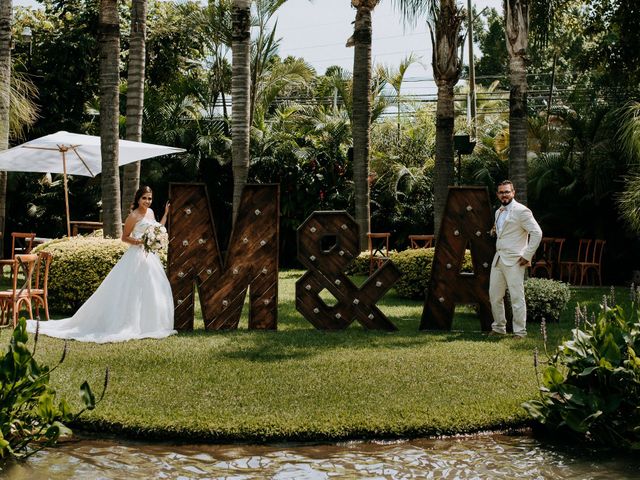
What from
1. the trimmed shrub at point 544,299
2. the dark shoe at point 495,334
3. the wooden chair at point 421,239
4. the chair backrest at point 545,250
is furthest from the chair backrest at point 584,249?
the dark shoe at point 495,334

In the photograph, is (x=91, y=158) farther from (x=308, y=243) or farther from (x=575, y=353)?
(x=575, y=353)

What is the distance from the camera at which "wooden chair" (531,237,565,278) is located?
20047 mm

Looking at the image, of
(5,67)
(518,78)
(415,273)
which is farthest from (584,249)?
(5,67)

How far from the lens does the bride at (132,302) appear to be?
39.8 feet

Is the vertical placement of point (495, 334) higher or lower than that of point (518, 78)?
lower

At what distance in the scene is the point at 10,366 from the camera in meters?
6.90

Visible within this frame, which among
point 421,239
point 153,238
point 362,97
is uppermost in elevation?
point 362,97

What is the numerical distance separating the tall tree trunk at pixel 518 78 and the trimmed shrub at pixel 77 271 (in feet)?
21.6

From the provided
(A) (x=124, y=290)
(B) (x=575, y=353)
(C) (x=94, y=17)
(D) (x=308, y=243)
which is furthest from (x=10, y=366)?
(C) (x=94, y=17)

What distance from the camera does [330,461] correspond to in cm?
731

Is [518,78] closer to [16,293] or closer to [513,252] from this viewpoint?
[513,252]

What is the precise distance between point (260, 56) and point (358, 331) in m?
18.0

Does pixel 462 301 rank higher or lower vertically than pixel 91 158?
lower

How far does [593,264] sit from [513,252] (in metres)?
8.86
